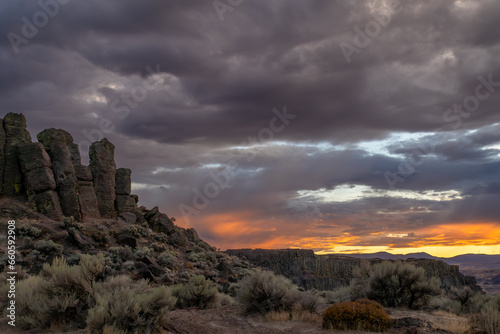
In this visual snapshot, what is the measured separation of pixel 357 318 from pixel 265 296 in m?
4.37

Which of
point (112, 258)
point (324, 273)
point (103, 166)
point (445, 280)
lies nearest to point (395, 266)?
point (112, 258)

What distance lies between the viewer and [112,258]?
28.0 m

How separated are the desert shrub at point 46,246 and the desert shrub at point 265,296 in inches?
710

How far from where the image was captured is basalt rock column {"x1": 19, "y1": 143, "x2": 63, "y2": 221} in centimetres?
3412

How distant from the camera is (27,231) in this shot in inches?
1123

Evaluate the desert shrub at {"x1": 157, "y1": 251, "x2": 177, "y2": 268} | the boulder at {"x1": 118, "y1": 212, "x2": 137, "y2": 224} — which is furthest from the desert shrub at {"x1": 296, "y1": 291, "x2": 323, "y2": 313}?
the boulder at {"x1": 118, "y1": 212, "x2": 137, "y2": 224}

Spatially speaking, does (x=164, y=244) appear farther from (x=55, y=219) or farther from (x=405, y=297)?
(x=405, y=297)

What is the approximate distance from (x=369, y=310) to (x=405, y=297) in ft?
20.1

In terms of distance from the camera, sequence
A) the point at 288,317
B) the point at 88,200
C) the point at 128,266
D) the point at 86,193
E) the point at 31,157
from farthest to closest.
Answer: the point at 86,193
the point at 88,200
the point at 31,157
the point at 128,266
the point at 288,317

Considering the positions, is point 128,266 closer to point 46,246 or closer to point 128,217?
point 46,246

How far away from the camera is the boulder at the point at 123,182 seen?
45.2 meters

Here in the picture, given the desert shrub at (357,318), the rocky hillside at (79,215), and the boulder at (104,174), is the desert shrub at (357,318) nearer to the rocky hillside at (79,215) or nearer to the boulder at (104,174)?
the rocky hillside at (79,215)

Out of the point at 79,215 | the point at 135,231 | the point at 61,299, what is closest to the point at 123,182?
the point at 79,215

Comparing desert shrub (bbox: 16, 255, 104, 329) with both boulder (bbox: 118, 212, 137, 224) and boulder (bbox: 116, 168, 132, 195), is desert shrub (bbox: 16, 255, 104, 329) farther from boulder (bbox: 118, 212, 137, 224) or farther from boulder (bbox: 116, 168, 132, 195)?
boulder (bbox: 116, 168, 132, 195)
